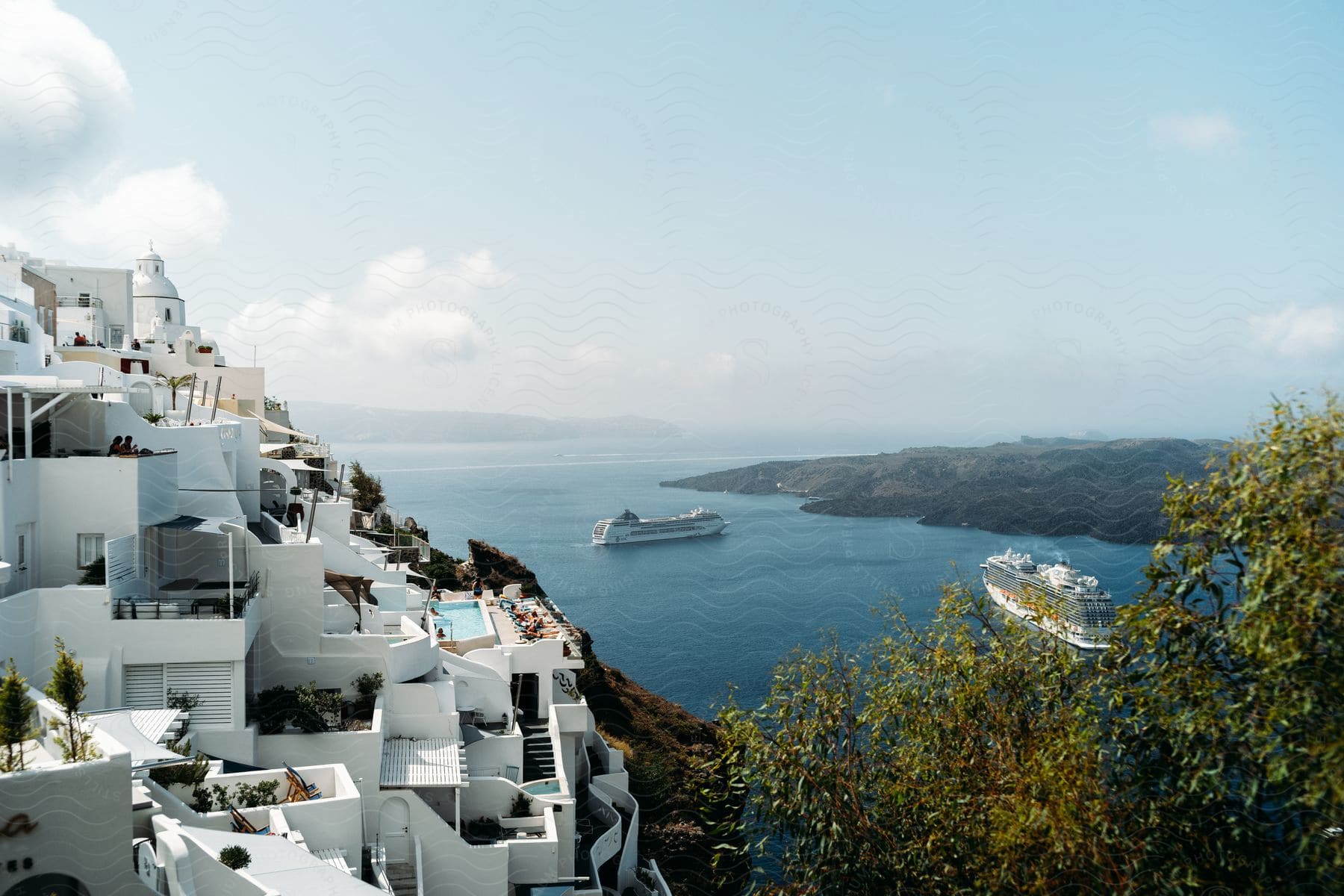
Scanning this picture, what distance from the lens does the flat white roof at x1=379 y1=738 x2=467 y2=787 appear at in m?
7.76

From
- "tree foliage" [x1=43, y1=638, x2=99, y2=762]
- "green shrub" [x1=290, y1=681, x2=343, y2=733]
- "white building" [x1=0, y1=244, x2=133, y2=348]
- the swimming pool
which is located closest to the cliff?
the swimming pool

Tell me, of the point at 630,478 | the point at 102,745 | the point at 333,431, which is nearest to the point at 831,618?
the point at 333,431

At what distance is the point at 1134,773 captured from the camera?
3932 millimetres

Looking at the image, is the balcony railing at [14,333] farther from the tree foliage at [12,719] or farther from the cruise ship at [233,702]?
the tree foliage at [12,719]

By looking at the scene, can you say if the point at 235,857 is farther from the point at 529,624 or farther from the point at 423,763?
the point at 529,624

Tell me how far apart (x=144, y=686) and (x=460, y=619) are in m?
6.31

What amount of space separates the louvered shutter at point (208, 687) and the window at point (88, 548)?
1011 mm

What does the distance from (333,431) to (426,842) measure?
2351 centimetres

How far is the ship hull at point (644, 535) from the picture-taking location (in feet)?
144

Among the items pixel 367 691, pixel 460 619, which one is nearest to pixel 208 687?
pixel 367 691

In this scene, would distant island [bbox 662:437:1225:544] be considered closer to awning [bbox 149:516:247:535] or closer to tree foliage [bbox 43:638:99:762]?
awning [bbox 149:516:247:535]

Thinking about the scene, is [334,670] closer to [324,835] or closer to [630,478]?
[324,835]

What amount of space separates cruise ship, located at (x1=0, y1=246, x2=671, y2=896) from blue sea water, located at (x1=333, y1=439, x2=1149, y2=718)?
2.88 metres

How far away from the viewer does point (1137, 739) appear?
397 cm
